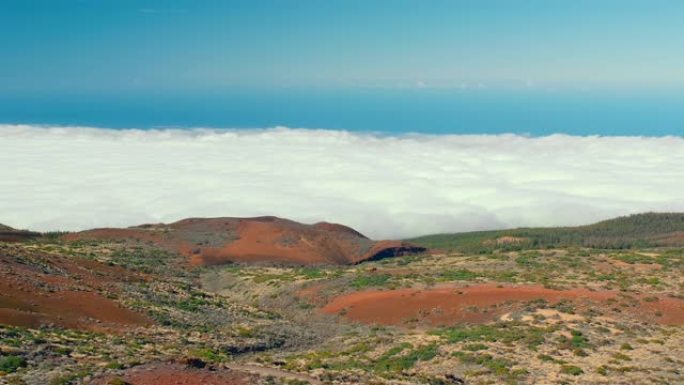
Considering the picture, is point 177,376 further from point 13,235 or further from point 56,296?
point 13,235

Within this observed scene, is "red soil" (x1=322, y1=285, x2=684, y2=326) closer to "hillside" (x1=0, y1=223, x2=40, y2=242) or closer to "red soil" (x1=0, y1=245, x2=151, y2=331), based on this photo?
"red soil" (x1=0, y1=245, x2=151, y2=331)

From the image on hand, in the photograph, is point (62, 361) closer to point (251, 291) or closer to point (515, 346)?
point (515, 346)

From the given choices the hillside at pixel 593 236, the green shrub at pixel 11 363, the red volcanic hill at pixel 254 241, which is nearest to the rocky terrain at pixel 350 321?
the green shrub at pixel 11 363

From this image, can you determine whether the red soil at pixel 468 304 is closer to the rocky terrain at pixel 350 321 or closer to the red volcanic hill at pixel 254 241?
the rocky terrain at pixel 350 321

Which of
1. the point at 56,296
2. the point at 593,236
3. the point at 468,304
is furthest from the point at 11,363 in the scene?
the point at 593,236

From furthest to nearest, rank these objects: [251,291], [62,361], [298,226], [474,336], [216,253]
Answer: [298,226] < [216,253] < [251,291] < [474,336] < [62,361]

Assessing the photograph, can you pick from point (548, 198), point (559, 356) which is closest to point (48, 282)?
point (559, 356)
